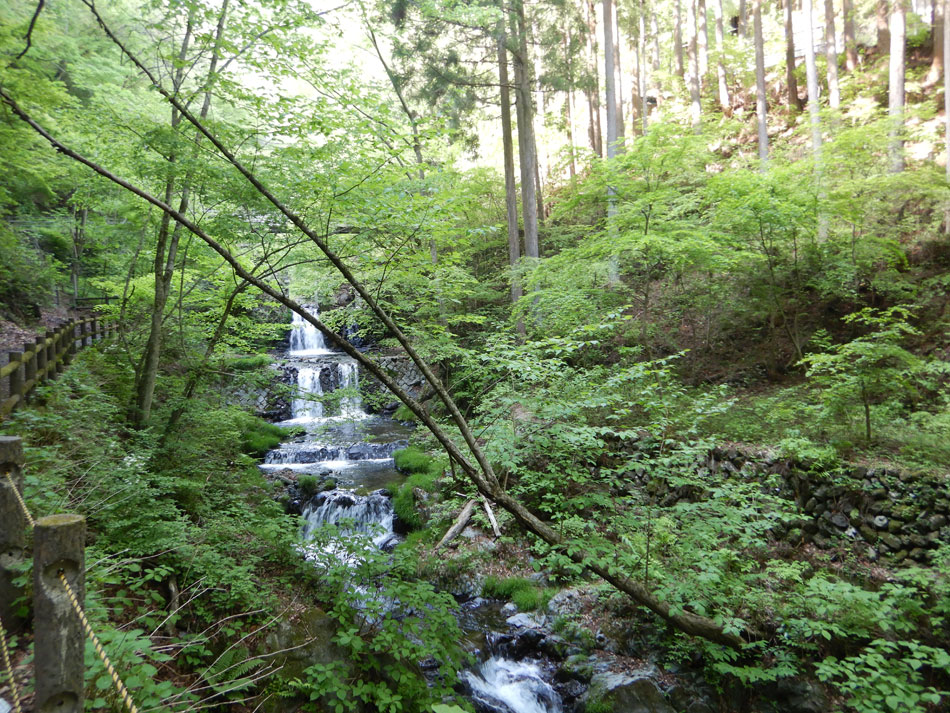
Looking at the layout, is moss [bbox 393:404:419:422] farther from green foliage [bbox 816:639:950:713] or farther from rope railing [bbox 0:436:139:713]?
rope railing [bbox 0:436:139:713]

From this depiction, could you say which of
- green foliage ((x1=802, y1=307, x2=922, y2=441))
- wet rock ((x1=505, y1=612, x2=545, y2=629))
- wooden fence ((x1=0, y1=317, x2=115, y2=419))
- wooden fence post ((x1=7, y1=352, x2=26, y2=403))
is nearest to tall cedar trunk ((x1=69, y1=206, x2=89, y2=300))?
wooden fence ((x1=0, y1=317, x2=115, y2=419))

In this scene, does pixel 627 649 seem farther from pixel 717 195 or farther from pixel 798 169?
pixel 798 169

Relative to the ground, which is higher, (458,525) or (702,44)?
(702,44)

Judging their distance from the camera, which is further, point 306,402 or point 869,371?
point 306,402

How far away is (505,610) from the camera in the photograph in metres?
6.47

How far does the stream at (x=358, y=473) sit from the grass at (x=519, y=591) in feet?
0.73

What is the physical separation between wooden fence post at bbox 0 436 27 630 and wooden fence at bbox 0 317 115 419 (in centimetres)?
321

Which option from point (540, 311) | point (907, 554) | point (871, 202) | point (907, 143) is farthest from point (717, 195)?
point (907, 143)

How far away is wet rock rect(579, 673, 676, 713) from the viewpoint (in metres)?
4.80

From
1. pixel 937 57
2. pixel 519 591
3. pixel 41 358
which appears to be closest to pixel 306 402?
pixel 41 358

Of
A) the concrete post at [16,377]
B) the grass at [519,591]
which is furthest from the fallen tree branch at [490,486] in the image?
the concrete post at [16,377]

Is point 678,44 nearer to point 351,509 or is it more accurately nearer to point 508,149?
point 508,149

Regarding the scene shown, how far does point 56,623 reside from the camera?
75.9 inches

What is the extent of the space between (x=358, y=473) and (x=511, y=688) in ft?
20.6
